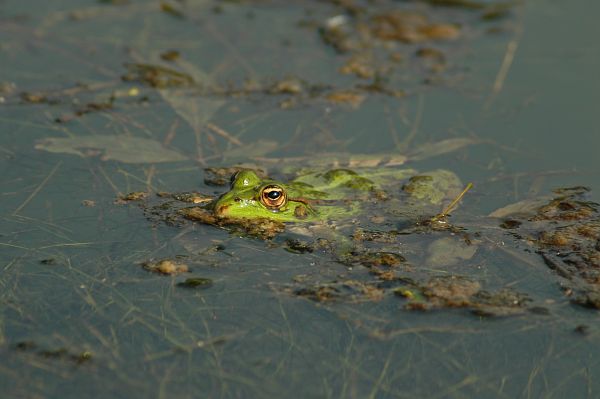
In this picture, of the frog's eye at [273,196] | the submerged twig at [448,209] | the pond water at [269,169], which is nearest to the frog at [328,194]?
the frog's eye at [273,196]

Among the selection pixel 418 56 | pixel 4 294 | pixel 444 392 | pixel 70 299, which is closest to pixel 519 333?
pixel 444 392

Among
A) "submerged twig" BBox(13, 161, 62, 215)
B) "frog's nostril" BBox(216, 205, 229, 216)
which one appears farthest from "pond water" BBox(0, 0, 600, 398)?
"frog's nostril" BBox(216, 205, 229, 216)

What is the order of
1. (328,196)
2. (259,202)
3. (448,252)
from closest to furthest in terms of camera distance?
(448,252), (259,202), (328,196)

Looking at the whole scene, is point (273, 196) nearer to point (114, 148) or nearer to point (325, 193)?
point (325, 193)

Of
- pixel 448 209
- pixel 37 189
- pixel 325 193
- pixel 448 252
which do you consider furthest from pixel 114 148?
pixel 448 252

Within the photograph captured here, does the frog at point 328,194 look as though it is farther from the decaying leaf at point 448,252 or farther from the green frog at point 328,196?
the decaying leaf at point 448,252

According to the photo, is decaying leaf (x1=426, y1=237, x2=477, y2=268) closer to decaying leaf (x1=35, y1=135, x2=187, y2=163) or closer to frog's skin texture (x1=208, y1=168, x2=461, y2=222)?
frog's skin texture (x1=208, y1=168, x2=461, y2=222)
